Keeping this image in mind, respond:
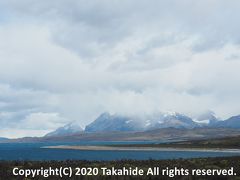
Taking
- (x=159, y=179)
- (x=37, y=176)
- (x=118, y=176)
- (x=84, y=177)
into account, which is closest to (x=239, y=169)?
(x=159, y=179)

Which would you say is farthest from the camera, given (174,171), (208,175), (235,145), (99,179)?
(235,145)

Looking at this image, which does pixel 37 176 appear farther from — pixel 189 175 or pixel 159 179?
pixel 189 175

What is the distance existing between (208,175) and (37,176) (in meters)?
15.4

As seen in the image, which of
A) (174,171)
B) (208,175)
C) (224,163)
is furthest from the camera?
(224,163)

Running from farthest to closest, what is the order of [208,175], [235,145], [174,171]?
[235,145] → [174,171] → [208,175]

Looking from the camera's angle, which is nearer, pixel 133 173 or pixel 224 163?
pixel 133 173

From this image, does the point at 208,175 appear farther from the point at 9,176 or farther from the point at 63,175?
the point at 9,176

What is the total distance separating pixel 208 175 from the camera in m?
36.1

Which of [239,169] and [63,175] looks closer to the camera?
[63,175]

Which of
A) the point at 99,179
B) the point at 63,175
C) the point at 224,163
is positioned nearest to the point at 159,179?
the point at 99,179

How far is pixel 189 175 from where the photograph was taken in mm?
35688

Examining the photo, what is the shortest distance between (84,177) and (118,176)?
312 cm

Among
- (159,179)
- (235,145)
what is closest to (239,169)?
(159,179)

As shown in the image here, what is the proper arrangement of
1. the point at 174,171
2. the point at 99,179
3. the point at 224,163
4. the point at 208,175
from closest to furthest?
the point at 99,179 < the point at 208,175 < the point at 174,171 < the point at 224,163
